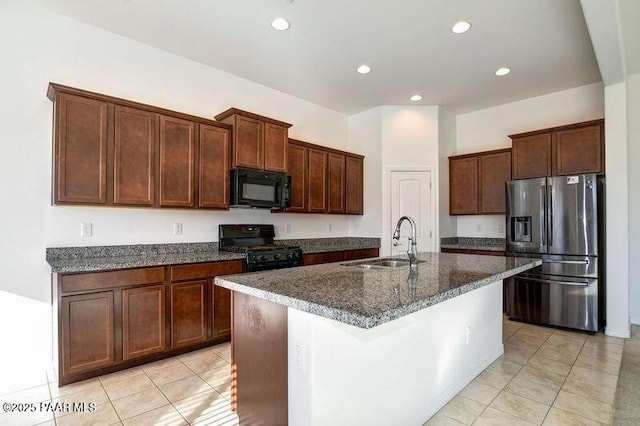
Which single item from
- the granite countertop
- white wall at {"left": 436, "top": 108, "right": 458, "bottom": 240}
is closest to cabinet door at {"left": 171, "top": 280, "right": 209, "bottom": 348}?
the granite countertop

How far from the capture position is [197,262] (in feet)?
10.2

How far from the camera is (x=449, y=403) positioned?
7.41ft

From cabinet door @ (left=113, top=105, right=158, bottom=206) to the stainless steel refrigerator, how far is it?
4.15 metres

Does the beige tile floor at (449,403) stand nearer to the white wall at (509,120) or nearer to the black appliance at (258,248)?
the black appliance at (258,248)

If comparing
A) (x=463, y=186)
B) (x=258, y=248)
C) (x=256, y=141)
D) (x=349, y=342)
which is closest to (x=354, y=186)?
(x=463, y=186)

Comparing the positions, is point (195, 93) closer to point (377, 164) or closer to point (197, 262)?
point (197, 262)

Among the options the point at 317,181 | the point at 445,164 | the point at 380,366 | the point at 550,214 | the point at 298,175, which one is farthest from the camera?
the point at 445,164

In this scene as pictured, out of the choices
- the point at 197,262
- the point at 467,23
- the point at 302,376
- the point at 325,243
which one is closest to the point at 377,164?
the point at 325,243

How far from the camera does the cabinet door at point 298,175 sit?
4402mm

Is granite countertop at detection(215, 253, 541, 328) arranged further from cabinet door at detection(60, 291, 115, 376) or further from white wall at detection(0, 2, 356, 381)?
white wall at detection(0, 2, 356, 381)

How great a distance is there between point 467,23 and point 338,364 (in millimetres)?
3028

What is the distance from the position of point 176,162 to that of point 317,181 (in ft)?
6.49

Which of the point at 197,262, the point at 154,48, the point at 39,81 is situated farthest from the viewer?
the point at 154,48

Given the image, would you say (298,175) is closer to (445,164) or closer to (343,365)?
(445,164)
